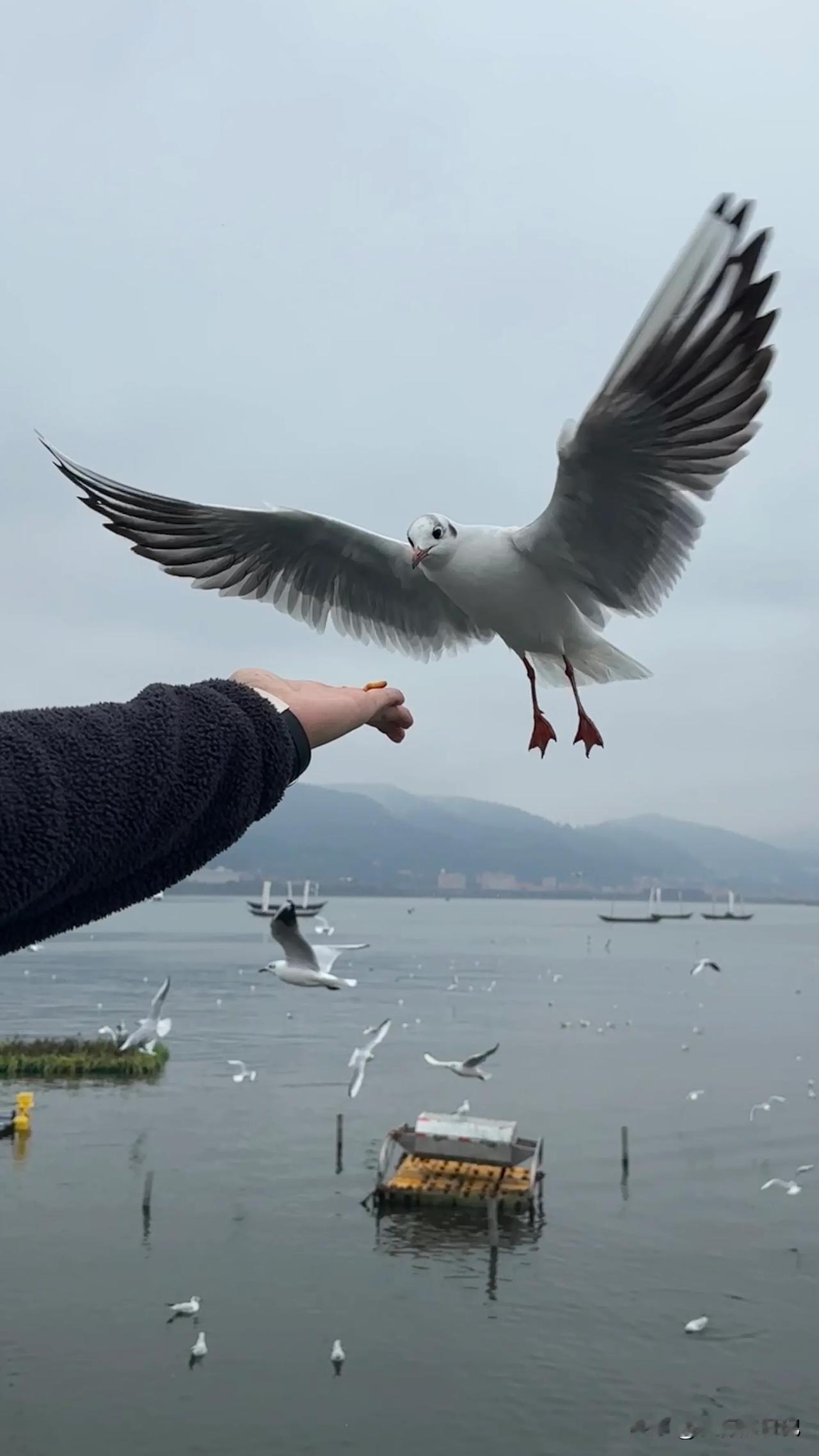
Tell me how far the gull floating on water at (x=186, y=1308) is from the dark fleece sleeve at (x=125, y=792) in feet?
93.1

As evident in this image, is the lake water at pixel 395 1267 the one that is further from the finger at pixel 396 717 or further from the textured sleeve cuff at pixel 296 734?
the textured sleeve cuff at pixel 296 734

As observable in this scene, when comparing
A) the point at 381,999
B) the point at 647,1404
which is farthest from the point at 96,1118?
the point at 381,999

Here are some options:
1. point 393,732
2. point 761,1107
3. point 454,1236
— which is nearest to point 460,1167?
point 454,1236

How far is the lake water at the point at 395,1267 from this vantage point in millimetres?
25141

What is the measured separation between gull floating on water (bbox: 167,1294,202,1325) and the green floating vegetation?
24402mm

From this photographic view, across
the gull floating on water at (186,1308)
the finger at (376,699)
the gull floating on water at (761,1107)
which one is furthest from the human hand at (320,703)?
the gull floating on water at (761,1107)

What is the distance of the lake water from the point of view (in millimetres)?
25141

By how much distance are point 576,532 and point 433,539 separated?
3.27 ft

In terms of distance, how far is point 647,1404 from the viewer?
2536 cm

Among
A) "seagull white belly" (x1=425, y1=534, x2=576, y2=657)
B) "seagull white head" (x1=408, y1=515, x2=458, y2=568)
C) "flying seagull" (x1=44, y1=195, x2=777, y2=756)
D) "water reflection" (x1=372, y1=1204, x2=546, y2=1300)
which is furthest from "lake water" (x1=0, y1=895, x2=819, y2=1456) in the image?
"seagull white head" (x1=408, y1=515, x2=458, y2=568)

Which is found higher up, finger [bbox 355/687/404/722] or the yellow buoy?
finger [bbox 355/687/404/722]

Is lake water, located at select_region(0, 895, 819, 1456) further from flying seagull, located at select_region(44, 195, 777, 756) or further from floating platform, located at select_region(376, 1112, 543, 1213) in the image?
flying seagull, located at select_region(44, 195, 777, 756)

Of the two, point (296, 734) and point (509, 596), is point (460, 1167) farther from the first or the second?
point (296, 734)

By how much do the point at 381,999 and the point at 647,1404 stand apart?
69607mm
